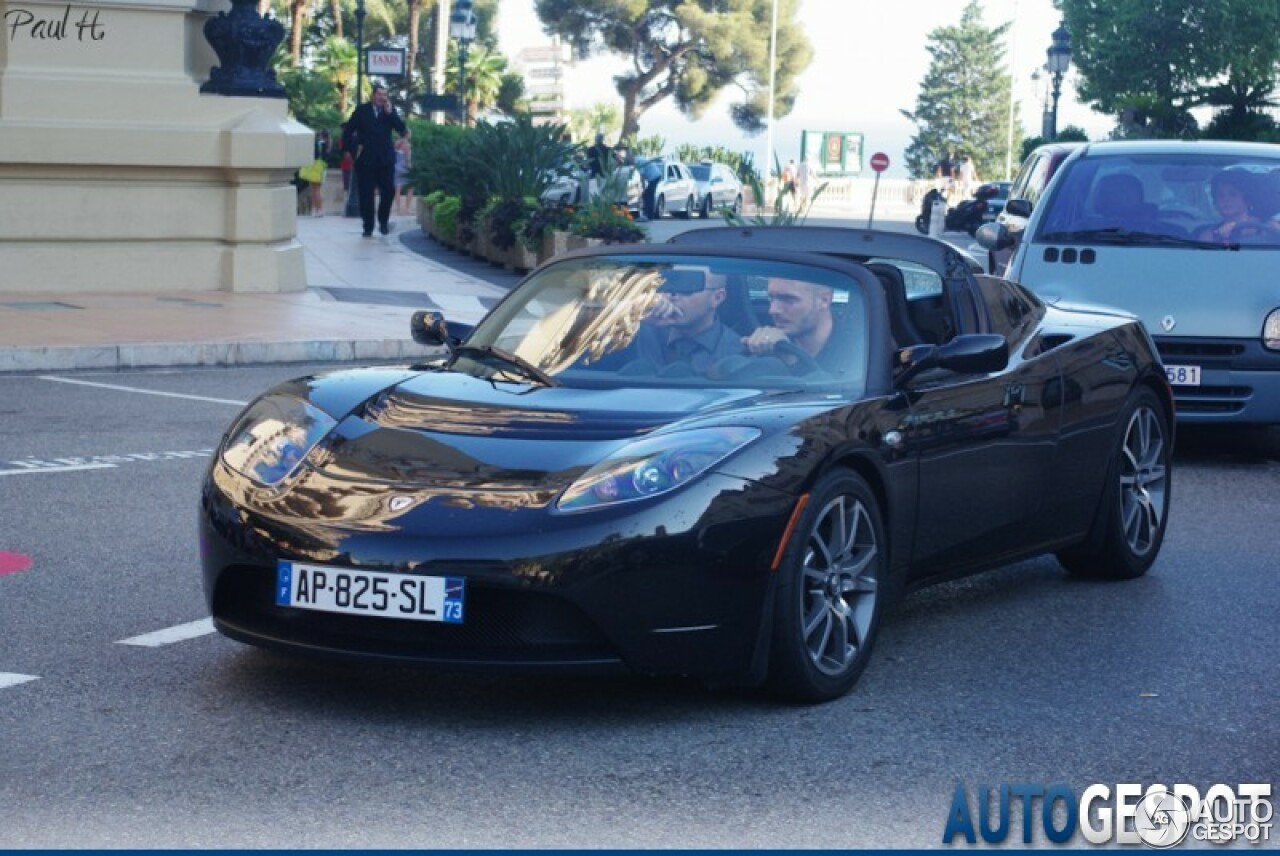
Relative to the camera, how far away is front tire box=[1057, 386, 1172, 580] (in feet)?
26.3

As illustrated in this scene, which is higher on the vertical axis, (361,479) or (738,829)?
(361,479)

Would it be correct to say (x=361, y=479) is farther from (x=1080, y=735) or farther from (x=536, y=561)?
(x=1080, y=735)

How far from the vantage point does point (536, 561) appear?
5.48 m

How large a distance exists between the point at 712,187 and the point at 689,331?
5196cm

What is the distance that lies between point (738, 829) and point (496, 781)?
0.64 metres

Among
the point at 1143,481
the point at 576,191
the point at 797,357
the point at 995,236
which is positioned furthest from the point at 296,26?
the point at 797,357

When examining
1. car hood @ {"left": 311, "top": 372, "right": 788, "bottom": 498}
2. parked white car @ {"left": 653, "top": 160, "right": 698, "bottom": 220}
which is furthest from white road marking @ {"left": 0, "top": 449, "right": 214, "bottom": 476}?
parked white car @ {"left": 653, "top": 160, "right": 698, "bottom": 220}

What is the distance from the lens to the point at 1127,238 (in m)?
12.2

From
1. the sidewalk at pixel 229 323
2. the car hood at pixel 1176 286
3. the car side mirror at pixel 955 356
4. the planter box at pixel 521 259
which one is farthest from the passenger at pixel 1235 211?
the planter box at pixel 521 259

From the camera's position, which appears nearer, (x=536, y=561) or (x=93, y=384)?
(x=536, y=561)

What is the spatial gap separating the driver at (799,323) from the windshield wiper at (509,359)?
0.62m

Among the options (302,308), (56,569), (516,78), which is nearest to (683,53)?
(516,78)

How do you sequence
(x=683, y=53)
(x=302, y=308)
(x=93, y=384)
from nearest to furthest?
(x=93, y=384) → (x=302, y=308) → (x=683, y=53)

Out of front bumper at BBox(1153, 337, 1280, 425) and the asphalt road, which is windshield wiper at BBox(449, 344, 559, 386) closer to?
the asphalt road
